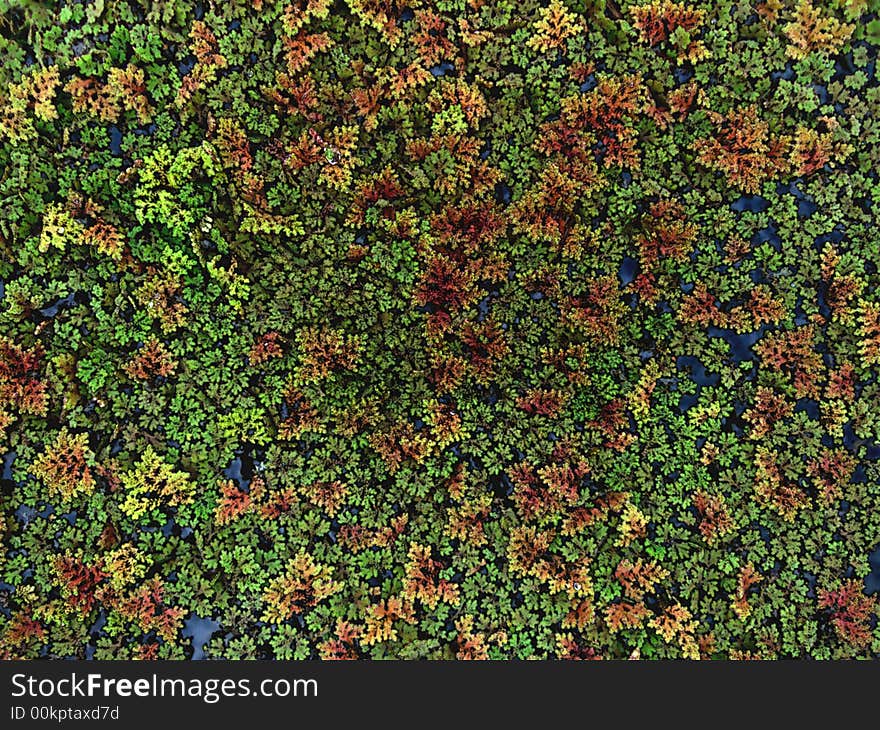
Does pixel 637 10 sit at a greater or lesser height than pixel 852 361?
greater

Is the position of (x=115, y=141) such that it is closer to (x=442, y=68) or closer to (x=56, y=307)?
(x=56, y=307)

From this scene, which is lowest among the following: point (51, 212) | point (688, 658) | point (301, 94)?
point (688, 658)

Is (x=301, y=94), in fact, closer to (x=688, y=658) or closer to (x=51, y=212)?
(x=51, y=212)

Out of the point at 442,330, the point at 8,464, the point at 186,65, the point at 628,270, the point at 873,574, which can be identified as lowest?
the point at 873,574

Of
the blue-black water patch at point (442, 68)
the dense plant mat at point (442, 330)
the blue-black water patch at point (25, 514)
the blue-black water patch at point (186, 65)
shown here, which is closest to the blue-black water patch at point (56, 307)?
the dense plant mat at point (442, 330)

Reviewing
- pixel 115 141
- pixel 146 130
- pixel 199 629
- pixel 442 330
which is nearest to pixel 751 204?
pixel 442 330

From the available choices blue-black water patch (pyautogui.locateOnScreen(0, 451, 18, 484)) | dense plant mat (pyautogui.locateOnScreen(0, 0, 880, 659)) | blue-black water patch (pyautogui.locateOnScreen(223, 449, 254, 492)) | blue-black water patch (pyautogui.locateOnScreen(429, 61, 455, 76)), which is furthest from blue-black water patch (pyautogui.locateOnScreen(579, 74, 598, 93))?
blue-black water patch (pyautogui.locateOnScreen(0, 451, 18, 484))

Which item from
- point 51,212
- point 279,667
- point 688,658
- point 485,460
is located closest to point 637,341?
point 485,460
